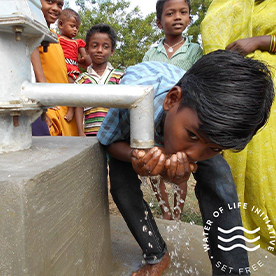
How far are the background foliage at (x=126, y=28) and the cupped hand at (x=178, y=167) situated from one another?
8378mm

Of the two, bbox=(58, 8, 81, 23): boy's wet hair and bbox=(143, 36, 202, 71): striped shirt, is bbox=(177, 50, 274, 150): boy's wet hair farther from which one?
bbox=(58, 8, 81, 23): boy's wet hair

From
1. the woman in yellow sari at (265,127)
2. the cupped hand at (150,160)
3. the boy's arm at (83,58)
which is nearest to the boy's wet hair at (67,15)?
the boy's arm at (83,58)

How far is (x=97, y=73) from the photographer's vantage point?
2.90 m

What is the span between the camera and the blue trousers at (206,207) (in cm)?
141

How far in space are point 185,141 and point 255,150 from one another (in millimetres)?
1333

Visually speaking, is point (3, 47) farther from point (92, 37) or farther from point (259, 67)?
point (92, 37)

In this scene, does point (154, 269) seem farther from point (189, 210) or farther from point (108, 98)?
point (189, 210)

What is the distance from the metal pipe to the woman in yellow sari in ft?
4.39

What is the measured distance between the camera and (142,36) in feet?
31.8

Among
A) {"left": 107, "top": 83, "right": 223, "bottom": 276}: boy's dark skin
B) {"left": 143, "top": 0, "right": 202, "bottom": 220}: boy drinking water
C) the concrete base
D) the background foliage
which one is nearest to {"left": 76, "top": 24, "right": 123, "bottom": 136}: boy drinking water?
{"left": 143, "top": 0, "right": 202, "bottom": 220}: boy drinking water

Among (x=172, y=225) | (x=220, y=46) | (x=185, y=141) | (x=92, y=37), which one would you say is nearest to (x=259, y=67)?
(x=185, y=141)

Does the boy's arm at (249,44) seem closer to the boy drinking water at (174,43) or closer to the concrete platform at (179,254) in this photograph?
the boy drinking water at (174,43)

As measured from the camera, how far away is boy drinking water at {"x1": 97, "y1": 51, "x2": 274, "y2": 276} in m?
1.01

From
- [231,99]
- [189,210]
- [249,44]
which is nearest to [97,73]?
[249,44]
